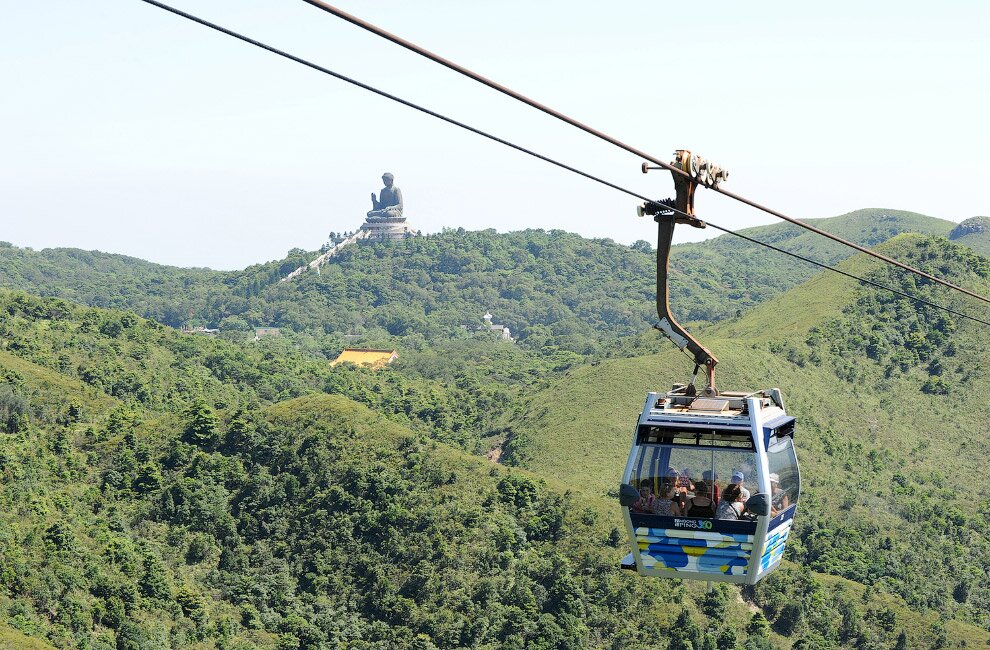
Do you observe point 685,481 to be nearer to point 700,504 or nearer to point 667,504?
point 700,504

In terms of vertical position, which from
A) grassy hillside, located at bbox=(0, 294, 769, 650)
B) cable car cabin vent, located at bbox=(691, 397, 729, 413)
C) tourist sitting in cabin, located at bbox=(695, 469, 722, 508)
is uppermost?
cable car cabin vent, located at bbox=(691, 397, 729, 413)

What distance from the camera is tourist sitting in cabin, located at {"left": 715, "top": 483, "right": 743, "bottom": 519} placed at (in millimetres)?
26328

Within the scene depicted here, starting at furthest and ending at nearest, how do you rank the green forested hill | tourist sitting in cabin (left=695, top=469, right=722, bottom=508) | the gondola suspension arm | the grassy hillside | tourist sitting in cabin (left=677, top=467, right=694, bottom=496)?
the green forested hill
the grassy hillside
tourist sitting in cabin (left=677, top=467, right=694, bottom=496)
tourist sitting in cabin (left=695, top=469, right=722, bottom=508)
the gondola suspension arm

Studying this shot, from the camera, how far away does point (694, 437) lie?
26.8 meters

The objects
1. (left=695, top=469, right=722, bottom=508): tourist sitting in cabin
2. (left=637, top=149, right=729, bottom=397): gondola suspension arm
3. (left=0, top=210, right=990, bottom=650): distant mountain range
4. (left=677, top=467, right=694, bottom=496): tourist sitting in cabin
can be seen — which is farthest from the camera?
(left=0, top=210, right=990, bottom=650): distant mountain range

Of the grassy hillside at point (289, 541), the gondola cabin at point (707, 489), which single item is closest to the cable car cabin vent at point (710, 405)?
the gondola cabin at point (707, 489)

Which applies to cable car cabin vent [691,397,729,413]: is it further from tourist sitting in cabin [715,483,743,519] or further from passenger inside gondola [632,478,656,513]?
passenger inside gondola [632,478,656,513]

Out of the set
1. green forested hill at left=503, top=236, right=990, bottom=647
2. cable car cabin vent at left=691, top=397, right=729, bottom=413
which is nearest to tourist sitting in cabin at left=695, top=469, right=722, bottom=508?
cable car cabin vent at left=691, top=397, right=729, bottom=413

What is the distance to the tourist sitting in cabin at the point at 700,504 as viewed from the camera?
88.3 ft

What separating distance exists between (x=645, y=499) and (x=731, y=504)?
5.51ft

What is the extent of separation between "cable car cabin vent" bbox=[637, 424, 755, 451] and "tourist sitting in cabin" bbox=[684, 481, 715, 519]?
948 millimetres

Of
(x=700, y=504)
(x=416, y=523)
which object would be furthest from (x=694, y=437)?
(x=416, y=523)

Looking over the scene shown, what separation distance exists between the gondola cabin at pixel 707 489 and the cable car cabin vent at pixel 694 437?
19 millimetres

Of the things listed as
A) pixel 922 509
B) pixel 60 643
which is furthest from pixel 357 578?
pixel 922 509
